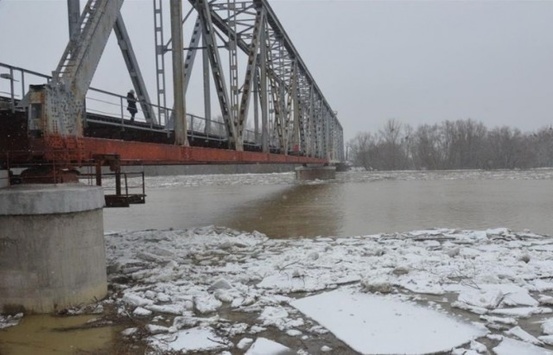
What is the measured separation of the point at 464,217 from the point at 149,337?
17.2 metres

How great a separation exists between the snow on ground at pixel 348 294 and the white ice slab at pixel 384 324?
1cm

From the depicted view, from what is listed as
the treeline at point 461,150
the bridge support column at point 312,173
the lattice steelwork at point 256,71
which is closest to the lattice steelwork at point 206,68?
the lattice steelwork at point 256,71

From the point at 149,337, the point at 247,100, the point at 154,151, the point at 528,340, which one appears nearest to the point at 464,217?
the point at 247,100

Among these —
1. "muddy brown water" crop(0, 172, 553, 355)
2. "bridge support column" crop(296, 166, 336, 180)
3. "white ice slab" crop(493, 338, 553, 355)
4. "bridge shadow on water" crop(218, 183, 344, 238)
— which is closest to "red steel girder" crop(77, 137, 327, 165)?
"bridge shadow on water" crop(218, 183, 344, 238)

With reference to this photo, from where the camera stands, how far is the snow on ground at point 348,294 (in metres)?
6.82

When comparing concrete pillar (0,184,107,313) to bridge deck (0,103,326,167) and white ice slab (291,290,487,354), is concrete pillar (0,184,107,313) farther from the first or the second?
white ice slab (291,290,487,354)

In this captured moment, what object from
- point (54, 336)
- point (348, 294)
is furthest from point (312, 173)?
point (54, 336)

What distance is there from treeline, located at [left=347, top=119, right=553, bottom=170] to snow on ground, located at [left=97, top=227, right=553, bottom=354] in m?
113

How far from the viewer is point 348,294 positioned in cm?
870

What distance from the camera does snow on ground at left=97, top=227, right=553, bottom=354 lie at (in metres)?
6.82

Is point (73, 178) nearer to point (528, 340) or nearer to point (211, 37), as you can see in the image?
point (528, 340)

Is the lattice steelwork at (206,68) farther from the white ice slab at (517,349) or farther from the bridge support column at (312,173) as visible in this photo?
the bridge support column at (312,173)

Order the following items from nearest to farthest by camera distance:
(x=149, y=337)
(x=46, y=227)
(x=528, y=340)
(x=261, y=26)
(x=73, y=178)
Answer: (x=528, y=340) → (x=149, y=337) → (x=46, y=227) → (x=73, y=178) → (x=261, y=26)

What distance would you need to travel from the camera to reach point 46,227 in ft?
27.9
